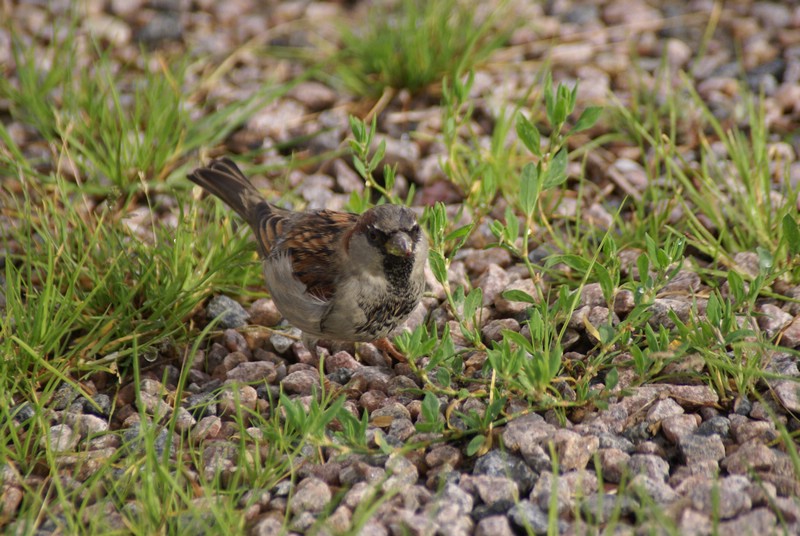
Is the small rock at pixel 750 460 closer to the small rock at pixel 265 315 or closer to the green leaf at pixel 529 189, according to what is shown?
the green leaf at pixel 529 189

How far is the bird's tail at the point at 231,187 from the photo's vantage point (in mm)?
4229

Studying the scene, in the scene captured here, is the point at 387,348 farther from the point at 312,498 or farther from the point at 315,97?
the point at 315,97

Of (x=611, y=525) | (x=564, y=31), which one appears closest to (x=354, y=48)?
(x=564, y=31)

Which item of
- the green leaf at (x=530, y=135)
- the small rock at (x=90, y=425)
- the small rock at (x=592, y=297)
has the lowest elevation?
the small rock at (x=90, y=425)

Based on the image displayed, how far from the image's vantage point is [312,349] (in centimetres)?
382

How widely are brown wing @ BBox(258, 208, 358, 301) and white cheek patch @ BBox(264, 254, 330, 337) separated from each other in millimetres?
25

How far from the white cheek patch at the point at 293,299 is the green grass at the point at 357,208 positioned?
0.90 feet

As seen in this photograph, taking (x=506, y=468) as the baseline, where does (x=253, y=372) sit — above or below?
below

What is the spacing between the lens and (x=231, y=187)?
4.30 m

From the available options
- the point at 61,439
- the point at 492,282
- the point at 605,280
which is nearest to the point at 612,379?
the point at 605,280

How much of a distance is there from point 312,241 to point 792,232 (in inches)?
69.8

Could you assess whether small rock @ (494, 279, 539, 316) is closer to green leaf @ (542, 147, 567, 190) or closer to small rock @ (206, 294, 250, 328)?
green leaf @ (542, 147, 567, 190)

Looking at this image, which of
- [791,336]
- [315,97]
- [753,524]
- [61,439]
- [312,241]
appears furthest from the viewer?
[315,97]

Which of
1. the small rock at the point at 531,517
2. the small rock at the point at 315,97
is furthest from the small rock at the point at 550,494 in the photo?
the small rock at the point at 315,97
